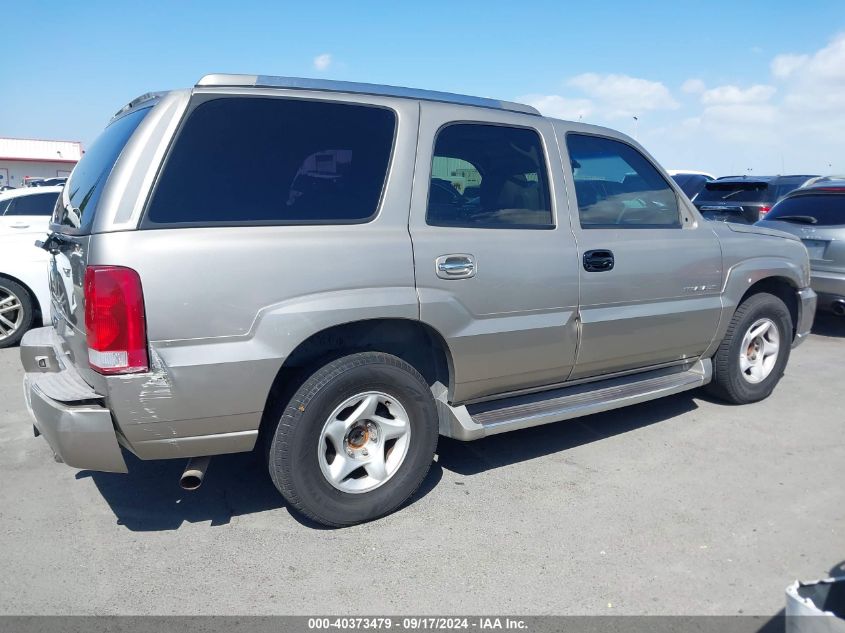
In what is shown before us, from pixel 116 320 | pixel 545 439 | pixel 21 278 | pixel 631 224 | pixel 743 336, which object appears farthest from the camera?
pixel 21 278

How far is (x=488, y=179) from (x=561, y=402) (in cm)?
134

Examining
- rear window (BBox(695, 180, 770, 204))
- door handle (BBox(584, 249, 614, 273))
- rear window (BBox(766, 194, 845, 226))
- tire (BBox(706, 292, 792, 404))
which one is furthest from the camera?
rear window (BBox(695, 180, 770, 204))

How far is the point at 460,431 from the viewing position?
3600 millimetres

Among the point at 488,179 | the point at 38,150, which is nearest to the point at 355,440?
the point at 488,179

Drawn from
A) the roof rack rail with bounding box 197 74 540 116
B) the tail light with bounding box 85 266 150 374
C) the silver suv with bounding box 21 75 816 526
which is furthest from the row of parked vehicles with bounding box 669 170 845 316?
the tail light with bounding box 85 266 150 374

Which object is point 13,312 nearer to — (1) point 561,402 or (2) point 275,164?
(2) point 275,164

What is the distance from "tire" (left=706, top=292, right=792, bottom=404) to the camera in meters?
4.97

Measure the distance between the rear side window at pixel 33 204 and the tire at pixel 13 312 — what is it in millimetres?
1314

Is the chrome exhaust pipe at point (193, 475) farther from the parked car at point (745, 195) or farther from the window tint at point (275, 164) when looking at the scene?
the parked car at point (745, 195)

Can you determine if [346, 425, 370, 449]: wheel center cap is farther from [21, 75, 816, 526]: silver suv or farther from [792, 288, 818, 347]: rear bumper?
[792, 288, 818, 347]: rear bumper

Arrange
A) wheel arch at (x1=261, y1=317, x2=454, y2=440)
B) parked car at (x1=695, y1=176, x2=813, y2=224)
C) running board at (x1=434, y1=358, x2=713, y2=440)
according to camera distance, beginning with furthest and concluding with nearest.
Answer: parked car at (x1=695, y1=176, x2=813, y2=224) < running board at (x1=434, y1=358, x2=713, y2=440) < wheel arch at (x1=261, y1=317, x2=454, y2=440)

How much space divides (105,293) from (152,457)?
751 millimetres

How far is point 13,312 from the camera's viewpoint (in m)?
6.98

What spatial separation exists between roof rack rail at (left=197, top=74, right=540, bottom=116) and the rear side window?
567cm
